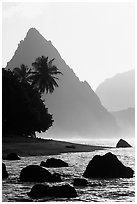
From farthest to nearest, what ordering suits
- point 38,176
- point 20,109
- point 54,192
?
point 20,109 → point 38,176 → point 54,192

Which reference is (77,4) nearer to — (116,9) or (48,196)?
(116,9)

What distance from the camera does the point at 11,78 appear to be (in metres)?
71.6

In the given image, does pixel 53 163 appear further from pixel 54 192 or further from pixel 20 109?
pixel 20 109

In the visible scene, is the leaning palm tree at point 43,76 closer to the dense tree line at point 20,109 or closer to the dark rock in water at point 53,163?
the dense tree line at point 20,109

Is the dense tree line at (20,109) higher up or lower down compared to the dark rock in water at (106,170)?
higher up

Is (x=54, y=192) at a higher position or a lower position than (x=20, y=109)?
lower

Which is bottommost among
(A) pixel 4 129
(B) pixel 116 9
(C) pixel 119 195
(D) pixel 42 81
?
(C) pixel 119 195

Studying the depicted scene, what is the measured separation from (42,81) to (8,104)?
68.0 ft

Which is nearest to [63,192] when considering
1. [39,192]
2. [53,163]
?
[39,192]

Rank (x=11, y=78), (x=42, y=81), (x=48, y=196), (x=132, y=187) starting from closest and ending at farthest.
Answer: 1. (x=48, y=196)
2. (x=132, y=187)
3. (x=11, y=78)
4. (x=42, y=81)

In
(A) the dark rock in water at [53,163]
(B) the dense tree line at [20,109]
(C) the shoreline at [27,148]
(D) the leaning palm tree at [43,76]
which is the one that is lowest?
(A) the dark rock in water at [53,163]

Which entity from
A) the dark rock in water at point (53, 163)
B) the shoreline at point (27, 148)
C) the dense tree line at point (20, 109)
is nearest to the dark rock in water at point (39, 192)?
the dark rock in water at point (53, 163)

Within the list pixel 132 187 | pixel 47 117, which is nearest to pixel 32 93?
pixel 47 117

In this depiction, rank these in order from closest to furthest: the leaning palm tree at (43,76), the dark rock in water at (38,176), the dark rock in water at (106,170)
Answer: the dark rock in water at (38,176) → the dark rock in water at (106,170) → the leaning palm tree at (43,76)
